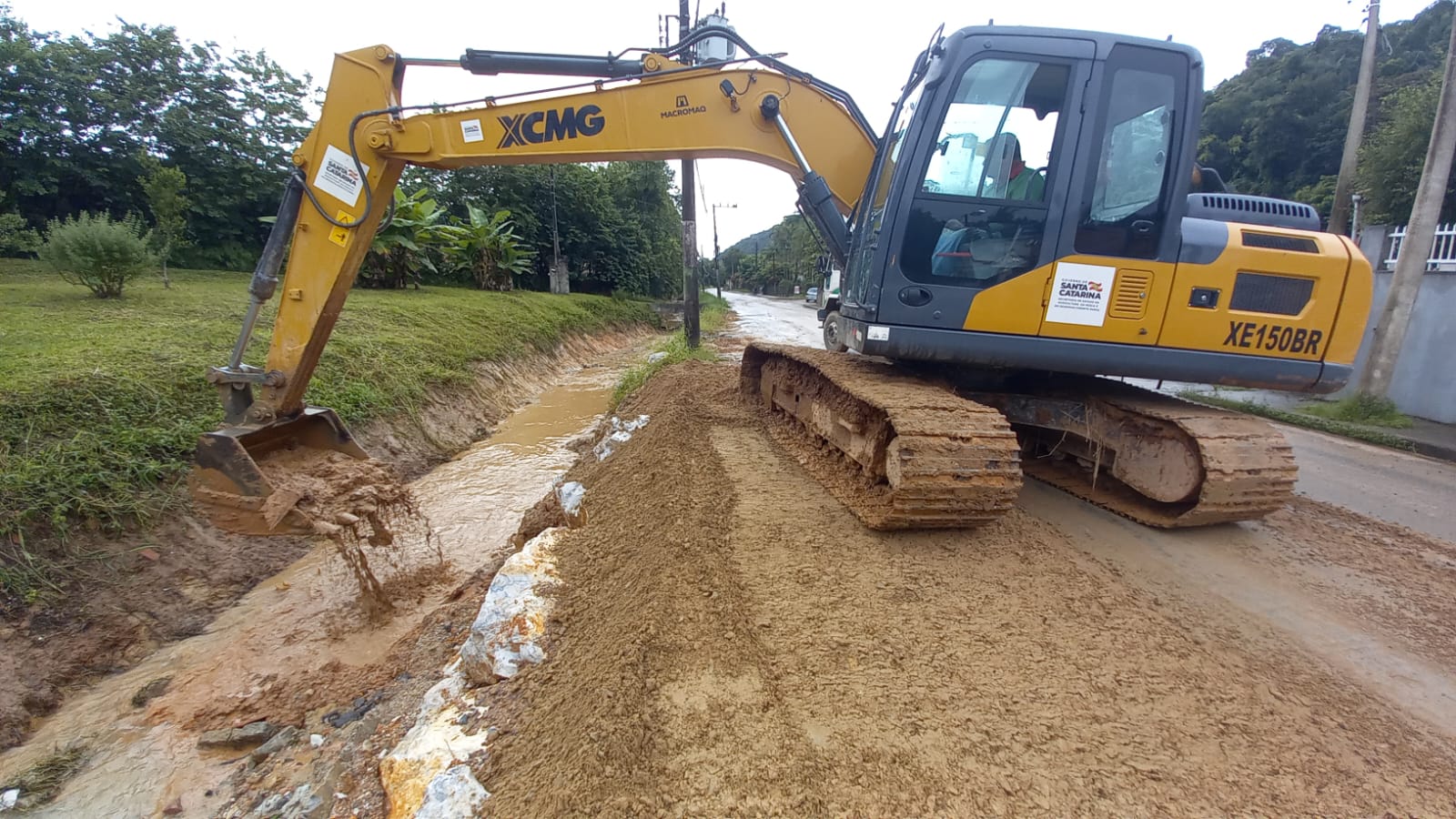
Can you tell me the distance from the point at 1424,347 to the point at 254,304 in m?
12.8

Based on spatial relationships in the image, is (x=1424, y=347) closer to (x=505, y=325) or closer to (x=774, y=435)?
(x=774, y=435)

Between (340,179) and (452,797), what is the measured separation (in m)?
3.25

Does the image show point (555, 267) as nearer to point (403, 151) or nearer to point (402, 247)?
point (402, 247)

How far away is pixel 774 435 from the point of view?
4992 mm

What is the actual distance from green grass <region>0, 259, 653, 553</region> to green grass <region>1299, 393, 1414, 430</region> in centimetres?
1139

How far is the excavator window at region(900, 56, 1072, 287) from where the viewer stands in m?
3.36

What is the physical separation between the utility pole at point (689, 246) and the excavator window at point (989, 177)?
928cm

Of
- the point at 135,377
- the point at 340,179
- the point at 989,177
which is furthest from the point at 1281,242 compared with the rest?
the point at 135,377

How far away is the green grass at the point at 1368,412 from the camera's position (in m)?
7.88

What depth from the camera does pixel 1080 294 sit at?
3.43 metres

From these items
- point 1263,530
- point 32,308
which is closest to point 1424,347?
point 1263,530

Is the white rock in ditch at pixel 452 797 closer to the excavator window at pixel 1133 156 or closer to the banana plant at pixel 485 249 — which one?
the excavator window at pixel 1133 156

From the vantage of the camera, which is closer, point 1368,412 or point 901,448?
point 901,448

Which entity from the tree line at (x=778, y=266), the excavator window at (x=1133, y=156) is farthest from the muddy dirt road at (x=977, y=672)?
the tree line at (x=778, y=266)
